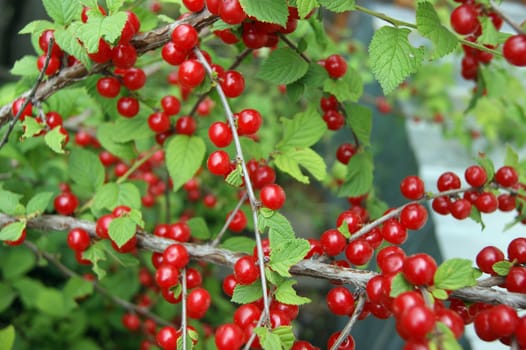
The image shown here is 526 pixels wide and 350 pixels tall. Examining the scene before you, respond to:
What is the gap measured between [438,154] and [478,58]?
37.7 inches

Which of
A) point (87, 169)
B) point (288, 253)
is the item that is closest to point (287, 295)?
point (288, 253)

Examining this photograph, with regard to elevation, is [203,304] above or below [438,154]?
above

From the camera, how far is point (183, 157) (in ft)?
3.22

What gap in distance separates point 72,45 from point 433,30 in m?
0.58

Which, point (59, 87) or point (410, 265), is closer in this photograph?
point (410, 265)

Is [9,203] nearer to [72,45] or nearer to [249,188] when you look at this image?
[72,45]

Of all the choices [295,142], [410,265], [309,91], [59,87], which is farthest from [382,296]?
[59,87]

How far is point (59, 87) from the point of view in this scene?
90 centimetres

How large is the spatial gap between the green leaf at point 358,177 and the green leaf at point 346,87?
13 cm

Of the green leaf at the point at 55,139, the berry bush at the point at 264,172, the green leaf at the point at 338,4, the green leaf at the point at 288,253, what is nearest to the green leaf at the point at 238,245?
the berry bush at the point at 264,172

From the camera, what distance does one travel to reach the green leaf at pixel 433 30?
2.27 feet

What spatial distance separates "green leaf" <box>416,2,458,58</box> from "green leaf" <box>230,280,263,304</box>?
0.44 m

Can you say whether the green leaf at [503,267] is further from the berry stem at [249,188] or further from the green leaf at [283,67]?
the green leaf at [283,67]

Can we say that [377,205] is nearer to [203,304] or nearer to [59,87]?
[203,304]
